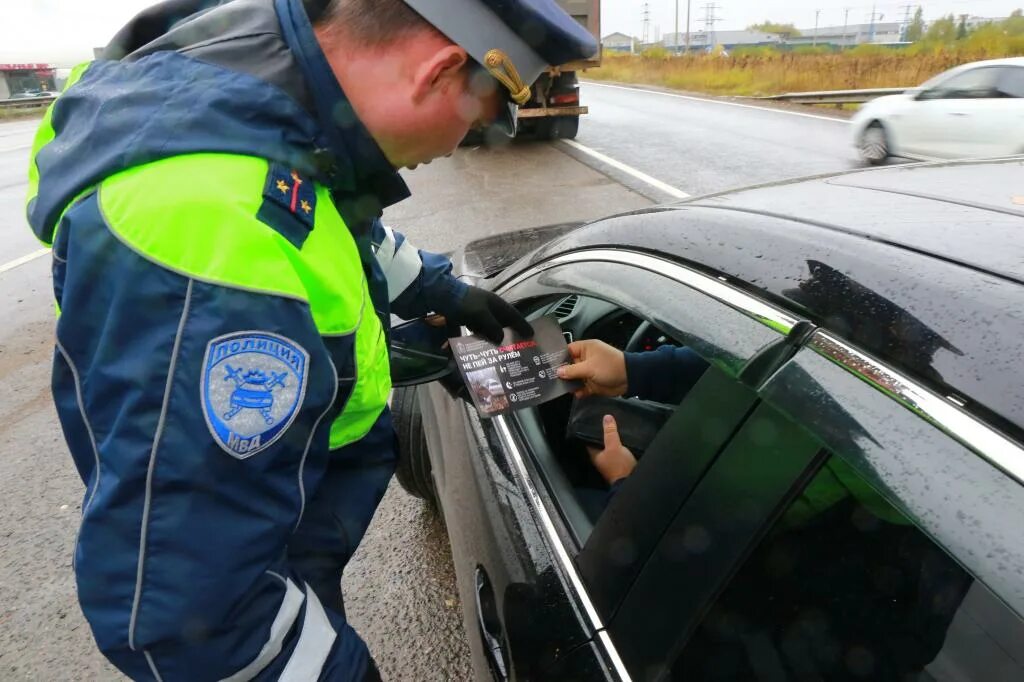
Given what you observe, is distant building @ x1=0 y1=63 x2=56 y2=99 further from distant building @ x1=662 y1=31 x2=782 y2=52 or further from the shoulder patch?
distant building @ x1=662 y1=31 x2=782 y2=52

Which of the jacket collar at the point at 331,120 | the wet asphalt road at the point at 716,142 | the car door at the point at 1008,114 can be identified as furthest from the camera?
the wet asphalt road at the point at 716,142

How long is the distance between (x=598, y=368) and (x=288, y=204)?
912 millimetres

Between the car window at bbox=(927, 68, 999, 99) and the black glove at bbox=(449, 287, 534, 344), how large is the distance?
7.61 meters

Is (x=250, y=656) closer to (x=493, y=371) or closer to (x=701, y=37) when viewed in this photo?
(x=493, y=371)

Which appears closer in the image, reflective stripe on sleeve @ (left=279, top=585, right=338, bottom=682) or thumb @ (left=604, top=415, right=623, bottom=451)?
reflective stripe on sleeve @ (left=279, top=585, right=338, bottom=682)

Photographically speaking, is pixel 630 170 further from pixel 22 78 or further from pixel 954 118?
pixel 22 78

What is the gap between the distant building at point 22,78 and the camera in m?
37.2

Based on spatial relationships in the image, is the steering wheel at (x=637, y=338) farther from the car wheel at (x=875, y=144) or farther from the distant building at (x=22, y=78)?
the distant building at (x=22, y=78)

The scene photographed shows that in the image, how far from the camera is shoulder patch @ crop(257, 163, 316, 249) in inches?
37.8

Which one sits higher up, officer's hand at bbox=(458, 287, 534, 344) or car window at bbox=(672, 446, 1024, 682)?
officer's hand at bbox=(458, 287, 534, 344)

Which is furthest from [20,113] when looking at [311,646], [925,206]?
[925,206]

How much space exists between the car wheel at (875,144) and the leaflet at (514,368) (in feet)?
27.0

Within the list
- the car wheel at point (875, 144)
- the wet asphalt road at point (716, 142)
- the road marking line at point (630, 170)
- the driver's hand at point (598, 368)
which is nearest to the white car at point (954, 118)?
the car wheel at point (875, 144)

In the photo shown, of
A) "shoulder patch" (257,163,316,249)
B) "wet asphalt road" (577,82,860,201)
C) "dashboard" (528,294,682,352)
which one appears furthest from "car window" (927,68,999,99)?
"shoulder patch" (257,163,316,249)
